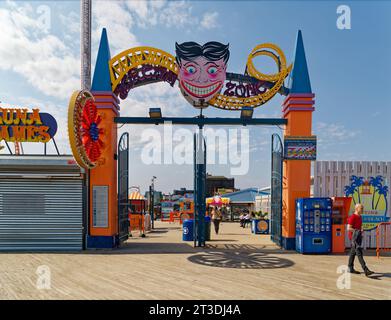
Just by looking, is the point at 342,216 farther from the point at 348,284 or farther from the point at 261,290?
the point at 261,290

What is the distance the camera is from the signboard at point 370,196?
9.98m

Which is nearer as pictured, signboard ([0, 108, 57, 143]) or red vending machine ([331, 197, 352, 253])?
red vending machine ([331, 197, 352, 253])

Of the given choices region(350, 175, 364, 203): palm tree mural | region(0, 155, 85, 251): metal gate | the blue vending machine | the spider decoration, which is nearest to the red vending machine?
the blue vending machine

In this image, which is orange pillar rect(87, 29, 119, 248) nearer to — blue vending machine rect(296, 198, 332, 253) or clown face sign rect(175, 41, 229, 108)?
clown face sign rect(175, 41, 229, 108)

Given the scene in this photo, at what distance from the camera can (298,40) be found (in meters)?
11.1

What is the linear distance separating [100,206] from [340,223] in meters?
9.06

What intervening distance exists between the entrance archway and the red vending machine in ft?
4.09

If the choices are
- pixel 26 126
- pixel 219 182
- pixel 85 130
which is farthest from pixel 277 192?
pixel 219 182

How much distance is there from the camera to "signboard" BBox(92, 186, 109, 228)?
10.5 m

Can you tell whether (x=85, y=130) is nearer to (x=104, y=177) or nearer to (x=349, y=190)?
(x=104, y=177)

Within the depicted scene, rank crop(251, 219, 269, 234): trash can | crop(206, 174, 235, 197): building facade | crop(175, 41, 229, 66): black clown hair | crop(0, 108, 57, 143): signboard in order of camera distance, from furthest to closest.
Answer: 1. crop(206, 174, 235, 197): building facade
2. crop(251, 219, 269, 234): trash can
3. crop(0, 108, 57, 143): signboard
4. crop(175, 41, 229, 66): black clown hair

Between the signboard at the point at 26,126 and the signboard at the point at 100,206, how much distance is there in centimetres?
409

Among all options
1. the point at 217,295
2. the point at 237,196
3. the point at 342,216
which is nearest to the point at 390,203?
the point at 342,216

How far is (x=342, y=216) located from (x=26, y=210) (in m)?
11.8
